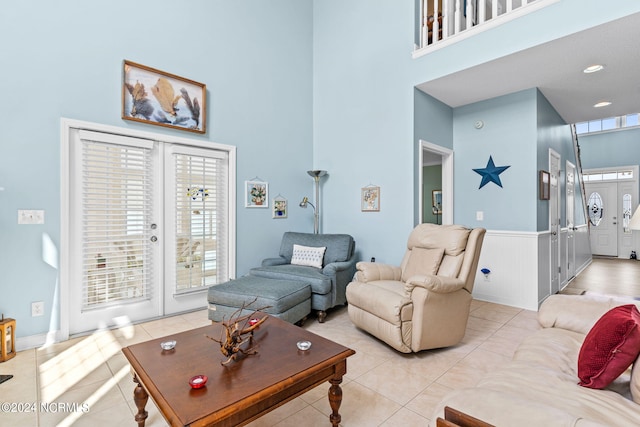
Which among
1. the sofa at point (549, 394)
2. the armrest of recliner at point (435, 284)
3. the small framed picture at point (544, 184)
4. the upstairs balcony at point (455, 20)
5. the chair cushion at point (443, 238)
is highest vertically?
the upstairs balcony at point (455, 20)

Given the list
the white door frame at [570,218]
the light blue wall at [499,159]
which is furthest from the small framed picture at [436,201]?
the light blue wall at [499,159]

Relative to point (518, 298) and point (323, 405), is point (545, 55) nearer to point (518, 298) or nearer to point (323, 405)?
point (518, 298)

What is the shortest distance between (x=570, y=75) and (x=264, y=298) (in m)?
4.04

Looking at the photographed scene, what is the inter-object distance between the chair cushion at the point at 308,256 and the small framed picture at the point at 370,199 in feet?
2.87

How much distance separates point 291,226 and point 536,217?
3.20m

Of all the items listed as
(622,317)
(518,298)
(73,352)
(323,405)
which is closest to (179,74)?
(73,352)

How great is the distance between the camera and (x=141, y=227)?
339cm

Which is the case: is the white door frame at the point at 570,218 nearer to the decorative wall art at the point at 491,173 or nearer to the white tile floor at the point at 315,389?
the decorative wall art at the point at 491,173

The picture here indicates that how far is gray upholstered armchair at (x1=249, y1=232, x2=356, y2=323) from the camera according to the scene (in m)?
3.38

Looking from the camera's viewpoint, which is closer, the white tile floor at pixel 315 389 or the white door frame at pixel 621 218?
the white tile floor at pixel 315 389

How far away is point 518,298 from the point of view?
395 centimetres

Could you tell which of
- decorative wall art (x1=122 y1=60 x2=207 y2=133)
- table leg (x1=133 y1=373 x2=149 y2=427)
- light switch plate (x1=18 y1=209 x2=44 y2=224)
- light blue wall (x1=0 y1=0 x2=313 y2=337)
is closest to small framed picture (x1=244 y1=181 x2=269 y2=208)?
light blue wall (x1=0 y1=0 x2=313 y2=337)

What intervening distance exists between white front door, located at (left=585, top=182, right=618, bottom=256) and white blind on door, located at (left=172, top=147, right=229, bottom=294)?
9.20 m

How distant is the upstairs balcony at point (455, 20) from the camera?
10.2 ft
